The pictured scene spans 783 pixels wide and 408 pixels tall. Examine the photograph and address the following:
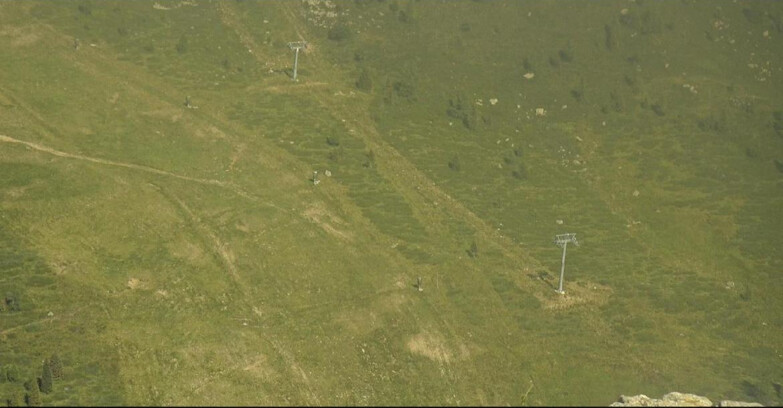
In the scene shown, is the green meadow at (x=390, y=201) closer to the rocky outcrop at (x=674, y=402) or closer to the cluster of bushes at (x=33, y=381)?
the cluster of bushes at (x=33, y=381)

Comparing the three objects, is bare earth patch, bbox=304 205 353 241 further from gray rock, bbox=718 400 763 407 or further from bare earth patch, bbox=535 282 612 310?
gray rock, bbox=718 400 763 407

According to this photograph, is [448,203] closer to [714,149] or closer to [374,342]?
[374,342]

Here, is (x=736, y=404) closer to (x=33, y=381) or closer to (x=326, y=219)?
(x=326, y=219)

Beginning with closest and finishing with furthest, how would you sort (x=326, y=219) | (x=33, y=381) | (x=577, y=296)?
(x=33, y=381) → (x=577, y=296) → (x=326, y=219)

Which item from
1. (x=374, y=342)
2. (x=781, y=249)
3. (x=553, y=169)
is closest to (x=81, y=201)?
(x=374, y=342)

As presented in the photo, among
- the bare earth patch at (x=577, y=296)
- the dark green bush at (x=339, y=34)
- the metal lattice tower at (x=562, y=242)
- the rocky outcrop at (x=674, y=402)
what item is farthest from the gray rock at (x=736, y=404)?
the dark green bush at (x=339, y=34)

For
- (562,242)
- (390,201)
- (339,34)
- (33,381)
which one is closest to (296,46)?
(339,34)

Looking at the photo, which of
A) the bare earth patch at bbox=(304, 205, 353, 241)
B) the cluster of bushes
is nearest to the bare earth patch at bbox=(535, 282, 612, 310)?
the bare earth patch at bbox=(304, 205, 353, 241)

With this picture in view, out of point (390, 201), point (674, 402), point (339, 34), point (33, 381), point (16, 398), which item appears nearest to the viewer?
point (16, 398)
